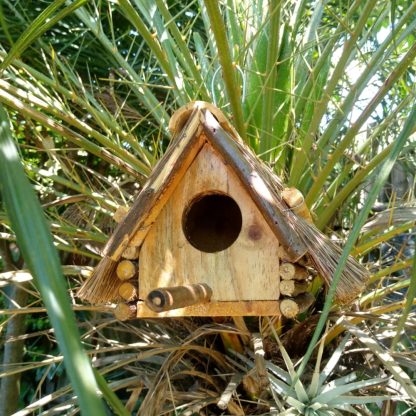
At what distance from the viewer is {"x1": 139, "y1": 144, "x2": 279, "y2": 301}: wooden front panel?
1.61 metres

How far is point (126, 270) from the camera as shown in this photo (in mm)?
1664

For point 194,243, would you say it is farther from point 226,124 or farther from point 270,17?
point 270,17

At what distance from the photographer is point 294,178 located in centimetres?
205

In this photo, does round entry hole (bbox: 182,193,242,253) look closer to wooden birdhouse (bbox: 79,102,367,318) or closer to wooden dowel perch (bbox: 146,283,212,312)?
wooden birdhouse (bbox: 79,102,367,318)

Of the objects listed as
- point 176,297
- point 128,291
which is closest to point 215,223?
point 128,291

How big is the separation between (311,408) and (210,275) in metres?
→ 0.33

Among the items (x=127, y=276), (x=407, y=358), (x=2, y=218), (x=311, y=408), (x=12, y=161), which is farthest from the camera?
(x=2, y=218)

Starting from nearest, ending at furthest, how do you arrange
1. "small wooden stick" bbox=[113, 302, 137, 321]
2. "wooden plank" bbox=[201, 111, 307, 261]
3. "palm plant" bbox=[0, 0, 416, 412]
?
"wooden plank" bbox=[201, 111, 307, 261]
"small wooden stick" bbox=[113, 302, 137, 321]
"palm plant" bbox=[0, 0, 416, 412]

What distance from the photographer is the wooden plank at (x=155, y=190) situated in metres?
1.62

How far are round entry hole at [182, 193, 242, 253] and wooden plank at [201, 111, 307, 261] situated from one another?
0.21 metres

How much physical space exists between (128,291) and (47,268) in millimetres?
1162

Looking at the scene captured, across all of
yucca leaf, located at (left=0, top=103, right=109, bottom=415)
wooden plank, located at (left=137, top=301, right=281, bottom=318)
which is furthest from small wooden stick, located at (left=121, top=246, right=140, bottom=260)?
yucca leaf, located at (left=0, top=103, right=109, bottom=415)

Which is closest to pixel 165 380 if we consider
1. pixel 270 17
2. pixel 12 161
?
pixel 270 17

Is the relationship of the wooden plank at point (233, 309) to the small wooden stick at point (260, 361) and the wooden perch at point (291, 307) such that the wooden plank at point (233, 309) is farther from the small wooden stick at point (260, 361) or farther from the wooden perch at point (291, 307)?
the small wooden stick at point (260, 361)
